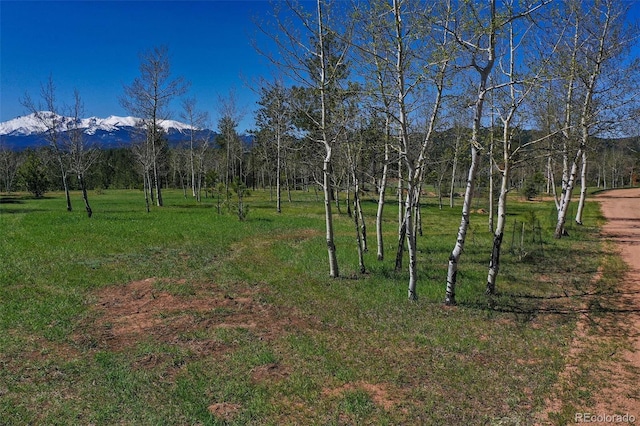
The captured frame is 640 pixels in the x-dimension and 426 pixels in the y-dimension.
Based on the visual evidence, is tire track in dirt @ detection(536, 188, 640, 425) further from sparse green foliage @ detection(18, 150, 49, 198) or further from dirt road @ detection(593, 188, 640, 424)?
sparse green foliage @ detection(18, 150, 49, 198)

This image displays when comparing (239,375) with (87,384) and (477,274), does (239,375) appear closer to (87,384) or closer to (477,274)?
(87,384)

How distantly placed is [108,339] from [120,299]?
2.71 m

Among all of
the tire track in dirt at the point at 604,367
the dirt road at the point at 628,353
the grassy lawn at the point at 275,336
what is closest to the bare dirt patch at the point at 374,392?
the grassy lawn at the point at 275,336

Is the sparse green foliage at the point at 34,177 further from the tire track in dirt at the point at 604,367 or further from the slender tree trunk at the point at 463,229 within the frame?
the tire track in dirt at the point at 604,367

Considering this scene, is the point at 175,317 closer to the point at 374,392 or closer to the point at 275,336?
the point at 275,336

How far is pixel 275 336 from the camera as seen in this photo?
8516 millimetres

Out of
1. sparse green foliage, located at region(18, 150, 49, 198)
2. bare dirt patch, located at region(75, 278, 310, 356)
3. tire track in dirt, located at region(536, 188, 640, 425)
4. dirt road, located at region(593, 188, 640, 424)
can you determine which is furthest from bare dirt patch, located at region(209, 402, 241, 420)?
sparse green foliage, located at region(18, 150, 49, 198)

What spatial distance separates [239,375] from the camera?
6.92 meters

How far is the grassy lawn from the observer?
608 cm

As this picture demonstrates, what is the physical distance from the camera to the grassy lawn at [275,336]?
6078mm

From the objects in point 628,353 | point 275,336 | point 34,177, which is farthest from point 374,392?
point 34,177

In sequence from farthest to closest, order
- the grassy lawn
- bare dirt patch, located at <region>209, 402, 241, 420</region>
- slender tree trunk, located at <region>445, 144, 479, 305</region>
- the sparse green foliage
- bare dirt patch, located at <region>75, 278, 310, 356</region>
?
the sparse green foliage → slender tree trunk, located at <region>445, 144, 479, 305</region> → bare dirt patch, located at <region>75, 278, 310, 356</region> → the grassy lawn → bare dirt patch, located at <region>209, 402, 241, 420</region>

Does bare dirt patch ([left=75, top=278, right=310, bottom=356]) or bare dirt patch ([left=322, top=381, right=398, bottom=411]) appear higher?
bare dirt patch ([left=75, top=278, right=310, bottom=356])

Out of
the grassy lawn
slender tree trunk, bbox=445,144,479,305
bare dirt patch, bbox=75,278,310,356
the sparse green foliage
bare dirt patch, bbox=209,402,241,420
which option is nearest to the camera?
bare dirt patch, bbox=209,402,241,420
